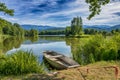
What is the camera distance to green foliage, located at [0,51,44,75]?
1030 centimetres

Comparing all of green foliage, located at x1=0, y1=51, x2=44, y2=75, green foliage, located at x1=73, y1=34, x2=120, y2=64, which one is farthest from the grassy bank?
green foliage, located at x1=73, y1=34, x2=120, y2=64

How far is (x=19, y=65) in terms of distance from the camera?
1041cm

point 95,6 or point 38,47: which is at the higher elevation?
point 95,6

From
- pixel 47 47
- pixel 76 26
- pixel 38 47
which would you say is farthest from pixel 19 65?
pixel 76 26

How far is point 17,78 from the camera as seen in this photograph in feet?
30.0

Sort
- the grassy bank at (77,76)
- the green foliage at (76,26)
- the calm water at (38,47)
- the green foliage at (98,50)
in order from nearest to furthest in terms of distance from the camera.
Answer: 1. the grassy bank at (77,76)
2. the green foliage at (98,50)
3. the calm water at (38,47)
4. the green foliage at (76,26)

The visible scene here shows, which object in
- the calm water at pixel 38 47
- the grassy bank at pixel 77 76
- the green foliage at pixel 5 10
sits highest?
the green foliage at pixel 5 10

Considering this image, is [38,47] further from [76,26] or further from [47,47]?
[76,26]

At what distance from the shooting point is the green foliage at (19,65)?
33.8ft

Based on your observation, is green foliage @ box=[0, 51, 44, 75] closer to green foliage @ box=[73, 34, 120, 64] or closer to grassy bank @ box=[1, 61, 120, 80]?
grassy bank @ box=[1, 61, 120, 80]

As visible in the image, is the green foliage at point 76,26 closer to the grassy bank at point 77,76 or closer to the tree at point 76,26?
the tree at point 76,26

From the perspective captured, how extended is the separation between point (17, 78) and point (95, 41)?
32.8ft

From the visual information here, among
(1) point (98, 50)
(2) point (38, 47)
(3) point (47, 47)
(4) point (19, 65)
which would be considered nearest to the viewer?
(4) point (19, 65)

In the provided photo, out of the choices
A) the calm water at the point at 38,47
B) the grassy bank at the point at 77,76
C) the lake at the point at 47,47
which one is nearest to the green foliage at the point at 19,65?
the grassy bank at the point at 77,76
